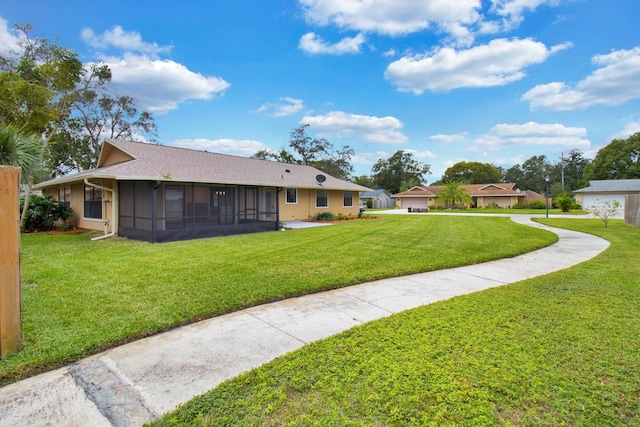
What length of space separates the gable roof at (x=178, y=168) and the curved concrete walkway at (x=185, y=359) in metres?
7.72

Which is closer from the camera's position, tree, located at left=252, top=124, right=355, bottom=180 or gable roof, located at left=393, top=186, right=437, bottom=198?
tree, located at left=252, top=124, right=355, bottom=180

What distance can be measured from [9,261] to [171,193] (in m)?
9.67

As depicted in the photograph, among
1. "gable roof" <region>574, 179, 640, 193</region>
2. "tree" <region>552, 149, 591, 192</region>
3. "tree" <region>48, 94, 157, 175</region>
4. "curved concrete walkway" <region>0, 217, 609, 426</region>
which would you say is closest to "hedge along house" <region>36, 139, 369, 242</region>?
"curved concrete walkway" <region>0, 217, 609, 426</region>

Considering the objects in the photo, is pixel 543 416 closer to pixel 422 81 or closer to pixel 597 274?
pixel 597 274

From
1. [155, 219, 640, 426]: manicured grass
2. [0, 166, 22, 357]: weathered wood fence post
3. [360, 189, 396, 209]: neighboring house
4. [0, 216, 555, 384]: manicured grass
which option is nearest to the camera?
[155, 219, 640, 426]: manicured grass

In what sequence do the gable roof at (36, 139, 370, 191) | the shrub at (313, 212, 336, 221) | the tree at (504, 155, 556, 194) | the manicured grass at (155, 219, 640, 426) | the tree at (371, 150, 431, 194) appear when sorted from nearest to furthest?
the manicured grass at (155, 219, 640, 426)
the gable roof at (36, 139, 370, 191)
the shrub at (313, 212, 336, 221)
the tree at (371, 150, 431, 194)
the tree at (504, 155, 556, 194)

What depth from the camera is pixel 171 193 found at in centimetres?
1181

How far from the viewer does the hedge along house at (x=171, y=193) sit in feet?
34.2

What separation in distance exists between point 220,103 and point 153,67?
384 centimetres

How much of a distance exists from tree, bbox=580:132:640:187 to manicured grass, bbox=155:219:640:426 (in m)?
56.0

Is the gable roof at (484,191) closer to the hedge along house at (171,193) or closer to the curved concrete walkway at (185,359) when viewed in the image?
the hedge along house at (171,193)

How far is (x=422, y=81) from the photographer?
16.7 m

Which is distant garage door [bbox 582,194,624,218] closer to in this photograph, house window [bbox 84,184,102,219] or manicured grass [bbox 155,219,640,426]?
manicured grass [bbox 155,219,640,426]

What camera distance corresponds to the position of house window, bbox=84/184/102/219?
12.3m
